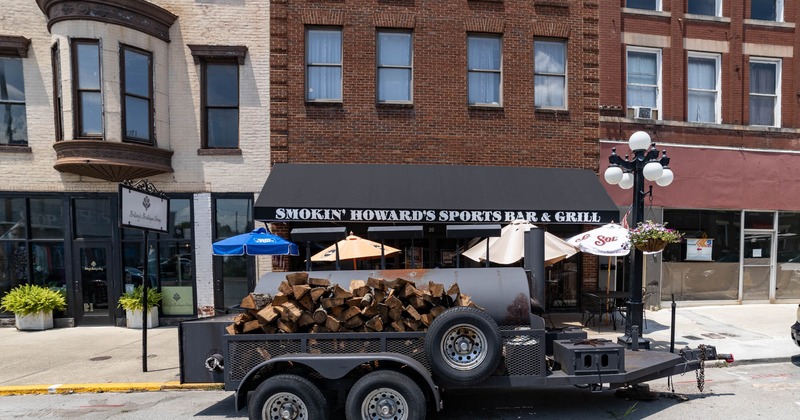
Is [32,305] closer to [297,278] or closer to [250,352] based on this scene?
[250,352]

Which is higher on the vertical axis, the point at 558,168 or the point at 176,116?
the point at 176,116

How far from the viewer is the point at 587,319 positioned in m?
10.3

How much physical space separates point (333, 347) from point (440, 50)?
337 inches

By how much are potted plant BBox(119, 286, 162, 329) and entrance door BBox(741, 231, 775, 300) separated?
15904 mm

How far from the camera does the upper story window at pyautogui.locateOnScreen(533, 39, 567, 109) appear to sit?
11234 millimetres

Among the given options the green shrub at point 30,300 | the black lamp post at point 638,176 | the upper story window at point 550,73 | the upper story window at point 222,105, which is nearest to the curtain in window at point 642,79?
the upper story window at point 550,73

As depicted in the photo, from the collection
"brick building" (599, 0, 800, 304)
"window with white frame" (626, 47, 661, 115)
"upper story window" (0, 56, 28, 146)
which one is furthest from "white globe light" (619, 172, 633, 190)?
"upper story window" (0, 56, 28, 146)

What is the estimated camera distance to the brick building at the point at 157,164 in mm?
10336

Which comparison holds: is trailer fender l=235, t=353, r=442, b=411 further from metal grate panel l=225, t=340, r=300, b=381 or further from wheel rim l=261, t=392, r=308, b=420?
wheel rim l=261, t=392, r=308, b=420

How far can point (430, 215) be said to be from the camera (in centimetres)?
939

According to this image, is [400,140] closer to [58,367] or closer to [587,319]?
[587,319]

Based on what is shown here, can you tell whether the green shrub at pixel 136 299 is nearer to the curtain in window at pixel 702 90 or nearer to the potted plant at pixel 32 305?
the potted plant at pixel 32 305

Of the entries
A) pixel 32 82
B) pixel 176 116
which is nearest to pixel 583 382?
pixel 176 116

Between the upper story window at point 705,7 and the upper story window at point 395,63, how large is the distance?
840cm
